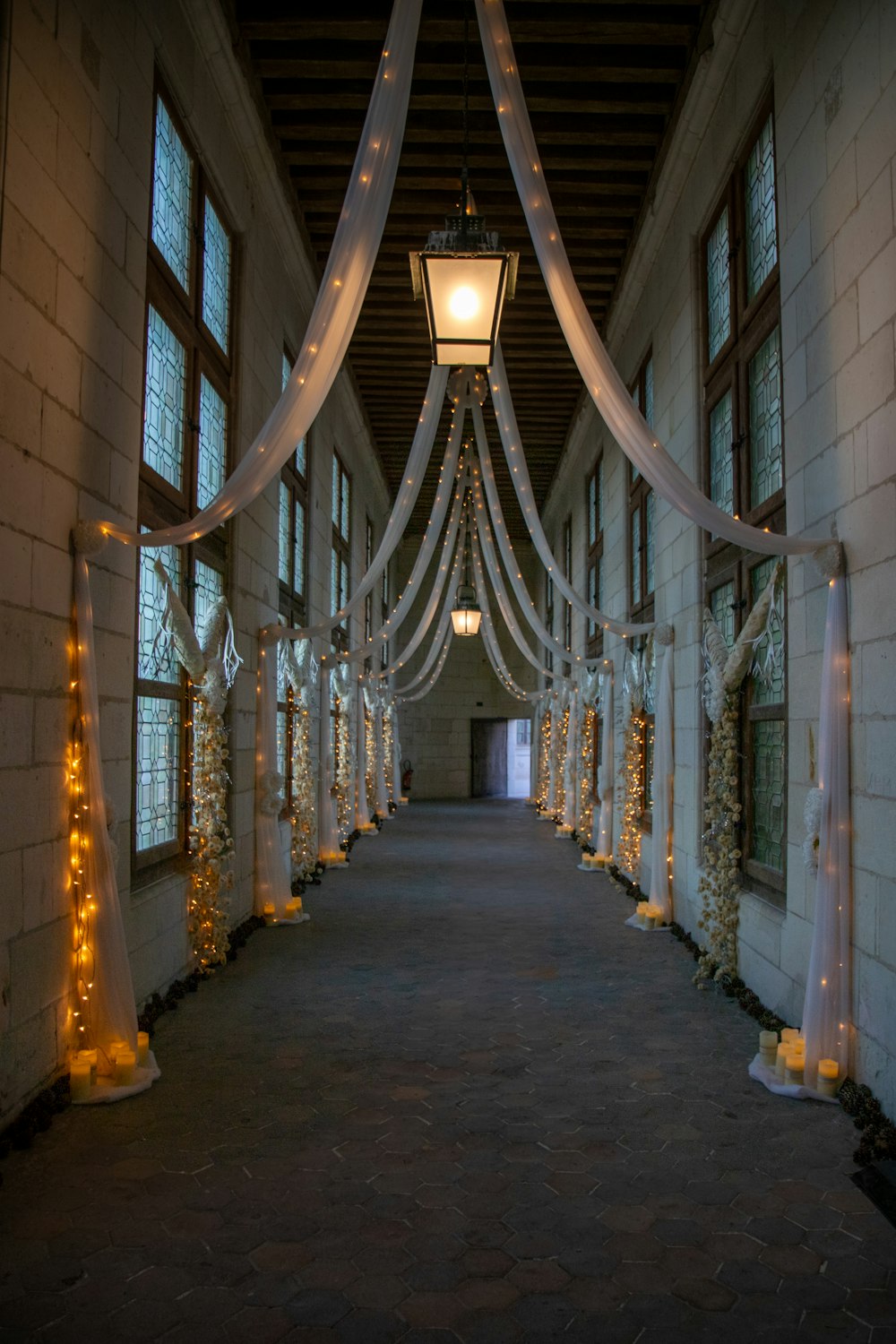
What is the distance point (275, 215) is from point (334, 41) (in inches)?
65.8

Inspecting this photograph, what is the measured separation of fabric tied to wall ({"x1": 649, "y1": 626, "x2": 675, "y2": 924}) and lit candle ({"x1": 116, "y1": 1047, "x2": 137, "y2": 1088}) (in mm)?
4113

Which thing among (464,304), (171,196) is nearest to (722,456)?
(464,304)

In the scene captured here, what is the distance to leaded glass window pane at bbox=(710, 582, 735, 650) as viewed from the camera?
589 centimetres

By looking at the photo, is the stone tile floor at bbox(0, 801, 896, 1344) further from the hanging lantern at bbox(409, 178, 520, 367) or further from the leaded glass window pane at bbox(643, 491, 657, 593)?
the leaded glass window pane at bbox(643, 491, 657, 593)

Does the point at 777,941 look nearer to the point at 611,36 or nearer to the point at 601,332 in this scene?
the point at 611,36

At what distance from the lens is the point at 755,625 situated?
5113 millimetres

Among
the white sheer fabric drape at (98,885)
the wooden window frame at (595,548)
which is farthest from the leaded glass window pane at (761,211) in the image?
the wooden window frame at (595,548)

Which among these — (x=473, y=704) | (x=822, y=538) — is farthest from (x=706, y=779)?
(x=473, y=704)

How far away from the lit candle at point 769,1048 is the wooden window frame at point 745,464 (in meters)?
0.93

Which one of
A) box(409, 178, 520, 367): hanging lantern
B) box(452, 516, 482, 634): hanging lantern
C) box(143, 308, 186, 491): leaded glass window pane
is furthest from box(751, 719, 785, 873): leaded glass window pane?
box(452, 516, 482, 634): hanging lantern

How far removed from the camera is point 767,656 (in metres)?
5.23

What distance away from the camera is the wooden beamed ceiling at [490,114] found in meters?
5.68

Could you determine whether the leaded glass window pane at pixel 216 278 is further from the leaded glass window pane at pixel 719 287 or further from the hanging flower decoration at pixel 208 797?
the leaded glass window pane at pixel 719 287

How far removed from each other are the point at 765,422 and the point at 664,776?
2.60 meters
